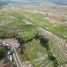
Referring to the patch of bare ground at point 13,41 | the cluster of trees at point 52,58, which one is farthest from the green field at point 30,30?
the patch of bare ground at point 13,41

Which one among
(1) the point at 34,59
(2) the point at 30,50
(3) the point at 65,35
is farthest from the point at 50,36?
(1) the point at 34,59

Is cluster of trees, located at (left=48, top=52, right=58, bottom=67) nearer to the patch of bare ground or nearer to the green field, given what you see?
the green field

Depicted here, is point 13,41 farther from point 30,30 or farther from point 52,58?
point 52,58

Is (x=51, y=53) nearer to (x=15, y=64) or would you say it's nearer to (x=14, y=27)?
(x=15, y=64)

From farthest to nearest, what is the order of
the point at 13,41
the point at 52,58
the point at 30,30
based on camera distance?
1. the point at 30,30
2. the point at 13,41
3. the point at 52,58

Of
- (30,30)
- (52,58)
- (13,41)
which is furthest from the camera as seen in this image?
(30,30)

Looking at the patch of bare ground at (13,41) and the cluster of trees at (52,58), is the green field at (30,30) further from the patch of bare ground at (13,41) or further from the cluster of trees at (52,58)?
the patch of bare ground at (13,41)

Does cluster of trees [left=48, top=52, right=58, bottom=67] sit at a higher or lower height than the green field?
higher

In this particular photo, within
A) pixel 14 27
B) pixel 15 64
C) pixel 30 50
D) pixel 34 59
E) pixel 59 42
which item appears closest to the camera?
pixel 15 64

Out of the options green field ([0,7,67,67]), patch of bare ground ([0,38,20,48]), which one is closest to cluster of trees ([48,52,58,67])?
green field ([0,7,67,67])

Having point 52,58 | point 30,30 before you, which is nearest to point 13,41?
point 30,30

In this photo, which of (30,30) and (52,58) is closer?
(52,58)
